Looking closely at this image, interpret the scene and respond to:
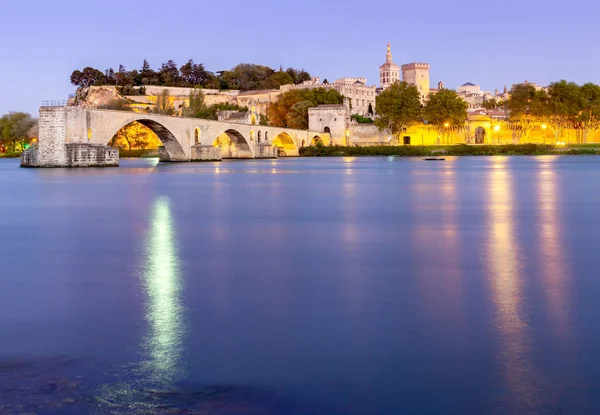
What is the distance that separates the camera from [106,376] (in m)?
4.67

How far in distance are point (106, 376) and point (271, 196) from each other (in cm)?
1686

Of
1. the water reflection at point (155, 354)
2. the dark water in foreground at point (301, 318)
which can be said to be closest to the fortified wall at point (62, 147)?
the dark water in foreground at point (301, 318)

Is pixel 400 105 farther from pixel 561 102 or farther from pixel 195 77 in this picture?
pixel 195 77

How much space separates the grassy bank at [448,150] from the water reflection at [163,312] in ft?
205

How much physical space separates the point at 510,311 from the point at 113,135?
38023mm

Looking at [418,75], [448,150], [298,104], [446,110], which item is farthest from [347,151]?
[418,75]

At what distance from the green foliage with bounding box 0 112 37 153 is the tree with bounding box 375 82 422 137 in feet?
126

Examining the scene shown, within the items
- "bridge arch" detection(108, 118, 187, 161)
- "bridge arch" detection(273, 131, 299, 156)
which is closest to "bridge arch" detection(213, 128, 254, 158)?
"bridge arch" detection(273, 131, 299, 156)

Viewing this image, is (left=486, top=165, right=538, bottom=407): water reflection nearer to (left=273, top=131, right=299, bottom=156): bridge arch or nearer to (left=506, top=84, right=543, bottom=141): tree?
(left=273, top=131, right=299, bottom=156): bridge arch

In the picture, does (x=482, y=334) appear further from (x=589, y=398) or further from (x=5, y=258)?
(x=5, y=258)

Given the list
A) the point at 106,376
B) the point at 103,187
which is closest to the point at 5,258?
the point at 106,376

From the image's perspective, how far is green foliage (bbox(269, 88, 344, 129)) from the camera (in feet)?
288

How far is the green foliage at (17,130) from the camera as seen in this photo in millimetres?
80250

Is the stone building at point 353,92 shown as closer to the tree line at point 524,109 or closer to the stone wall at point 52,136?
the tree line at point 524,109
